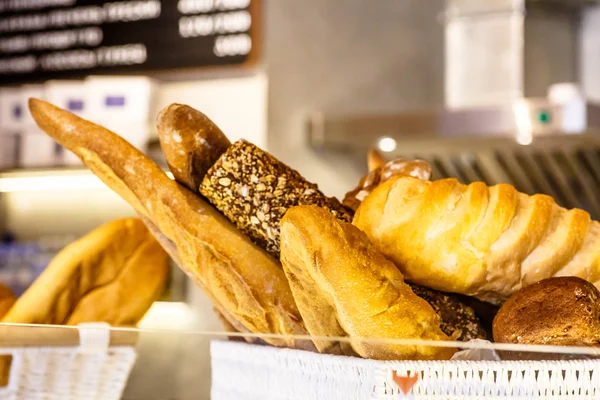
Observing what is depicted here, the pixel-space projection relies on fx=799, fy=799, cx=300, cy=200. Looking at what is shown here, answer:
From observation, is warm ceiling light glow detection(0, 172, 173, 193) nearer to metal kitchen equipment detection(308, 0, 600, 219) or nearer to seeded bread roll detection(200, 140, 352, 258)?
metal kitchen equipment detection(308, 0, 600, 219)

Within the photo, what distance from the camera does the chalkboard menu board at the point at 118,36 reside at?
2516mm

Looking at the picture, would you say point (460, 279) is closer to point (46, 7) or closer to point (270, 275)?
point (270, 275)

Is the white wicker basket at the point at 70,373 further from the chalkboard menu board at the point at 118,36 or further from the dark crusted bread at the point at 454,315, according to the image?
the chalkboard menu board at the point at 118,36

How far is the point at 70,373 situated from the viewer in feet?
2.14

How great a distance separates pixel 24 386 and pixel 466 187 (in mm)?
396

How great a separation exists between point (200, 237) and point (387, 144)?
182 centimetres

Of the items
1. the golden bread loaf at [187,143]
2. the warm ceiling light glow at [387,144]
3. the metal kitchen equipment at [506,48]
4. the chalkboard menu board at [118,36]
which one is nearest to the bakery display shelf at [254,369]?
the golden bread loaf at [187,143]

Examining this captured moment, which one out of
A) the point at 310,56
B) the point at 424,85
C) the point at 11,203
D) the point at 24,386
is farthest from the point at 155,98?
the point at 24,386

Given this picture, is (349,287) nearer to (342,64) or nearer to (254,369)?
(254,369)

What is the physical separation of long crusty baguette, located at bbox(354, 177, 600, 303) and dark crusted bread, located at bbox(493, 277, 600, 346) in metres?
0.07

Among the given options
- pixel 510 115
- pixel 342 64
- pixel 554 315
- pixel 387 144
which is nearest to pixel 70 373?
pixel 554 315

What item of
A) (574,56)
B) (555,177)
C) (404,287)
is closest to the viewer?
(404,287)

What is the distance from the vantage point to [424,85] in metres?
3.00

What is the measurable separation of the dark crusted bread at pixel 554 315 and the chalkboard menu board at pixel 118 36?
202cm
